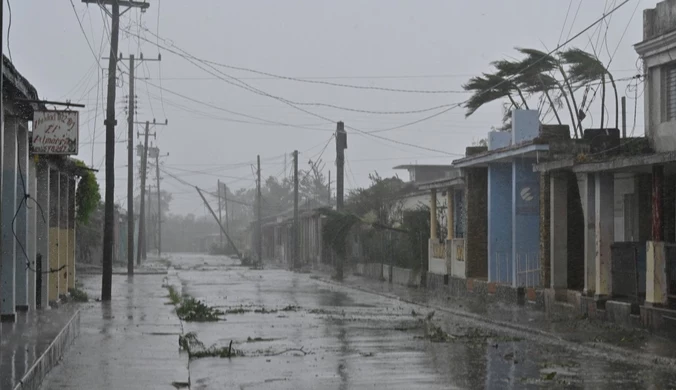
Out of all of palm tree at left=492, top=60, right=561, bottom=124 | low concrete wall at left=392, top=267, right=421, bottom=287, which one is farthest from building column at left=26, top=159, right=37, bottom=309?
low concrete wall at left=392, top=267, right=421, bottom=287

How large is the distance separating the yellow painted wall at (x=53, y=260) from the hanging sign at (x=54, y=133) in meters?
6.30

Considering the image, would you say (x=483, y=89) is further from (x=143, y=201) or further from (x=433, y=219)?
(x=143, y=201)

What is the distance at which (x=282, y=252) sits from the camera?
9156 cm

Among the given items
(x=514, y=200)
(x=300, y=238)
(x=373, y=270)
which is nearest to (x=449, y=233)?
(x=514, y=200)

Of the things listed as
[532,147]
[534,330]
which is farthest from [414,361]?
[532,147]

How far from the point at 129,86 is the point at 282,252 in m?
37.2

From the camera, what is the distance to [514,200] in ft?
94.6

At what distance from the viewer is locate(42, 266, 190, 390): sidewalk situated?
12.4m

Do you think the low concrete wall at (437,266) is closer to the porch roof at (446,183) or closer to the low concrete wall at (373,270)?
the porch roof at (446,183)

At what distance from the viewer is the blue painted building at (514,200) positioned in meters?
28.1

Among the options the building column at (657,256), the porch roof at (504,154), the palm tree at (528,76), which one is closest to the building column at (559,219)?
the porch roof at (504,154)

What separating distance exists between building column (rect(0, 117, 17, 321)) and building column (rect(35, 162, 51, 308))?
3.33 metres

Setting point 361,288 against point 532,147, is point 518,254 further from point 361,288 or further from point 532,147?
point 361,288

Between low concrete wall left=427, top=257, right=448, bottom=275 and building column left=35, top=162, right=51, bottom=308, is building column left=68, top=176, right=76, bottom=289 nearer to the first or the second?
building column left=35, top=162, right=51, bottom=308
